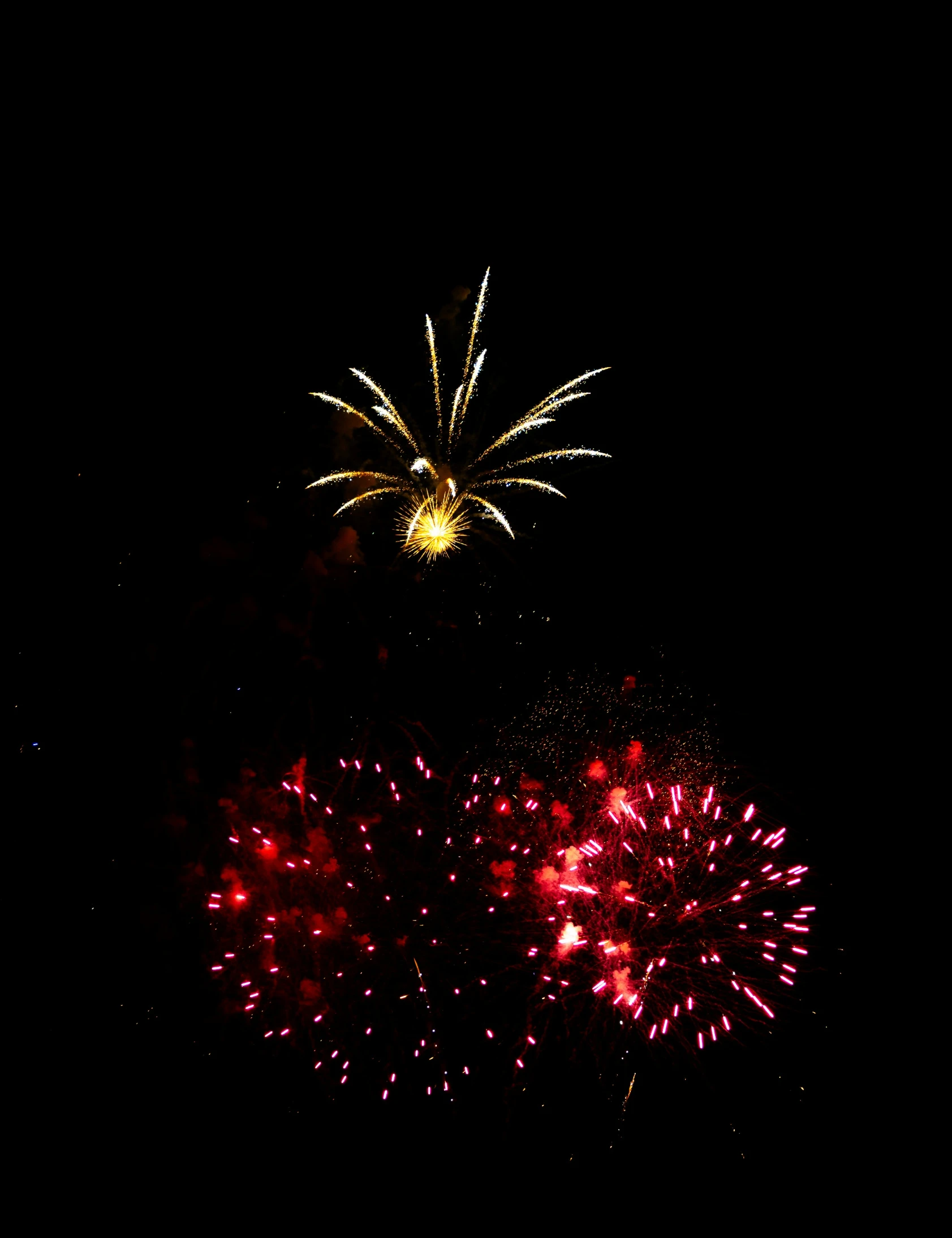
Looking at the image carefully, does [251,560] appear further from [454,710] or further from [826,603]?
[826,603]

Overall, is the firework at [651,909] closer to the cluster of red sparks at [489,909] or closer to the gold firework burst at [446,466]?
the cluster of red sparks at [489,909]

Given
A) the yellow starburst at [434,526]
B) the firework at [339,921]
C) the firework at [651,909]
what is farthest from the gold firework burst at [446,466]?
the firework at [651,909]

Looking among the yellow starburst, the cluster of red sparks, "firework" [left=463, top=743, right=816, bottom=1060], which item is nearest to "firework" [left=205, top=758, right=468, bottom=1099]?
the cluster of red sparks

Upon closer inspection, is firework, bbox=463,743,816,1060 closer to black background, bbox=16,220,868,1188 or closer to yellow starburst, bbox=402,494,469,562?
black background, bbox=16,220,868,1188

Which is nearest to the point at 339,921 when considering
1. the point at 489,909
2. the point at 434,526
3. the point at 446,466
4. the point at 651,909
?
the point at 489,909

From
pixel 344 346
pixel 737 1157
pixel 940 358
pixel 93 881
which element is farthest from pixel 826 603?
pixel 93 881

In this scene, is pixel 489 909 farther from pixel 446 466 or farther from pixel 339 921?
pixel 446 466

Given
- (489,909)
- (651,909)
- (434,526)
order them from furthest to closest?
(434,526) → (489,909) → (651,909)
